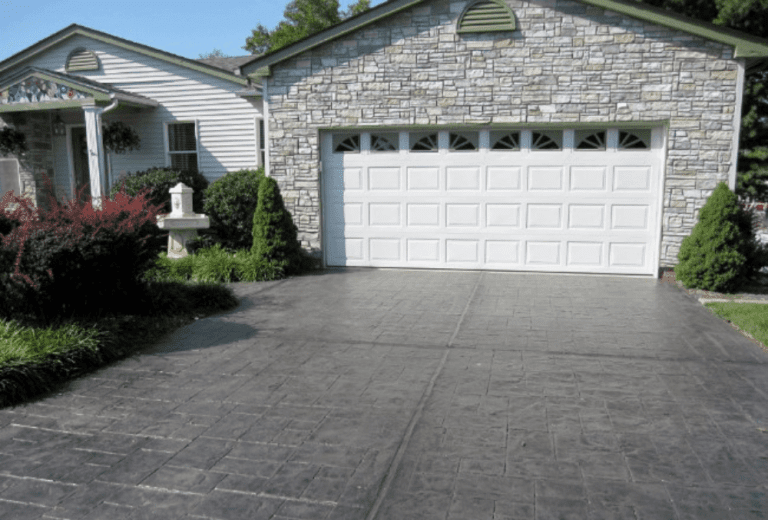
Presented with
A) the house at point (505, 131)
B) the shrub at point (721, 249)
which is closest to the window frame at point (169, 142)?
the house at point (505, 131)

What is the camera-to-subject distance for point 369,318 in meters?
7.20

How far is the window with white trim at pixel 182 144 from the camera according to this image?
14180mm

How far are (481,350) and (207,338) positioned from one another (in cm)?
281

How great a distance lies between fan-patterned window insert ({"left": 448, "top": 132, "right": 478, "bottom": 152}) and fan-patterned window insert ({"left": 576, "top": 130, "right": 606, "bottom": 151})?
5.48 ft

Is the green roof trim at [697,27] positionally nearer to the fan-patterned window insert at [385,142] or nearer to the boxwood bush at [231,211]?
the fan-patterned window insert at [385,142]

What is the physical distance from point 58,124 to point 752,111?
661 inches

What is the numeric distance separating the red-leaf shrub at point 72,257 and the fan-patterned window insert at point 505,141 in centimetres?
580

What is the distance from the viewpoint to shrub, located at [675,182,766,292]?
8656mm

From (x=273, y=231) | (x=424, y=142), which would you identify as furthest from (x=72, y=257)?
(x=424, y=142)

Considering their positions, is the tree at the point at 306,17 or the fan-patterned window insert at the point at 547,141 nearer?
the fan-patterned window insert at the point at 547,141

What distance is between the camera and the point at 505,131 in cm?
1020

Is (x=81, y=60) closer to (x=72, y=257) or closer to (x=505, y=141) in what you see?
(x=505, y=141)

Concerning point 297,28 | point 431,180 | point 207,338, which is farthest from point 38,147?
point 297,28

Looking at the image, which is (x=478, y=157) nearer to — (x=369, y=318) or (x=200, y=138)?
(x=369, y=318)
